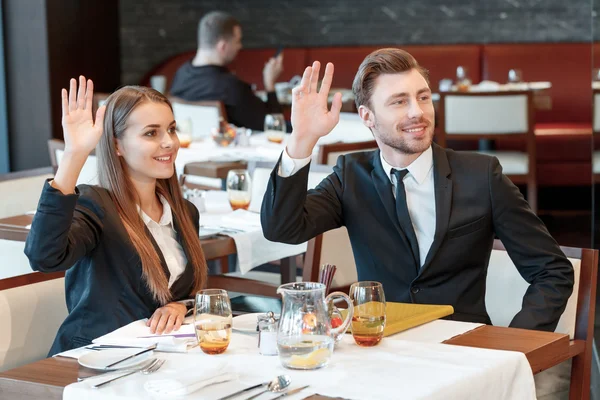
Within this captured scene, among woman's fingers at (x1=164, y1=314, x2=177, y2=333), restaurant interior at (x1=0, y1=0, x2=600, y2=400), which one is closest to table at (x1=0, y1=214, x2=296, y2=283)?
restaurant interior at (x1=0, y1=0, x2=600, y2=400)

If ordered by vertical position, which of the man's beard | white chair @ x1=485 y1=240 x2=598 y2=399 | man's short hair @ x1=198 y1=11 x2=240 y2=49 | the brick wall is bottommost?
white chair @ x1=485 y1=240 x2=598 y2=399

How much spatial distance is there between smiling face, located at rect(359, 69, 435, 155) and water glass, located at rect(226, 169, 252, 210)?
45.2 inches

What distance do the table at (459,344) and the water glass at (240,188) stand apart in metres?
1.66

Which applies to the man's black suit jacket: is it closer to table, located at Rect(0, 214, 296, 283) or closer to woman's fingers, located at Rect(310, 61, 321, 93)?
woman's fingers, located at Rect(310, 61, 321, 93)

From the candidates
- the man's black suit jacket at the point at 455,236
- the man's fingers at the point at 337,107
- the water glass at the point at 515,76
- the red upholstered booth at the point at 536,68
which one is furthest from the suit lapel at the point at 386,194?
the water glass at the point at 515,76

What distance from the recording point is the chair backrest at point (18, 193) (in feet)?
12.5

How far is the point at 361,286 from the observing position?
1.94 metres

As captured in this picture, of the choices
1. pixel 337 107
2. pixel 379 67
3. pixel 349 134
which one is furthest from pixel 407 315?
pixel 349 134

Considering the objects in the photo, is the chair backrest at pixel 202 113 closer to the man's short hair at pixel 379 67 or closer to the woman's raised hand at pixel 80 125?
the man's short hair at pixel 379 67

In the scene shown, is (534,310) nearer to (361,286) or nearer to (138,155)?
(361,286)

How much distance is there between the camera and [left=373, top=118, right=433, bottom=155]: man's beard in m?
2.45

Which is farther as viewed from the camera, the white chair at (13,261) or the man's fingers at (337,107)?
the white chair at (13,261)

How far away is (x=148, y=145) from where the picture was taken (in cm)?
261

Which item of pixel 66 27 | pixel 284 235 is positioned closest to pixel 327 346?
pixel 284 235
